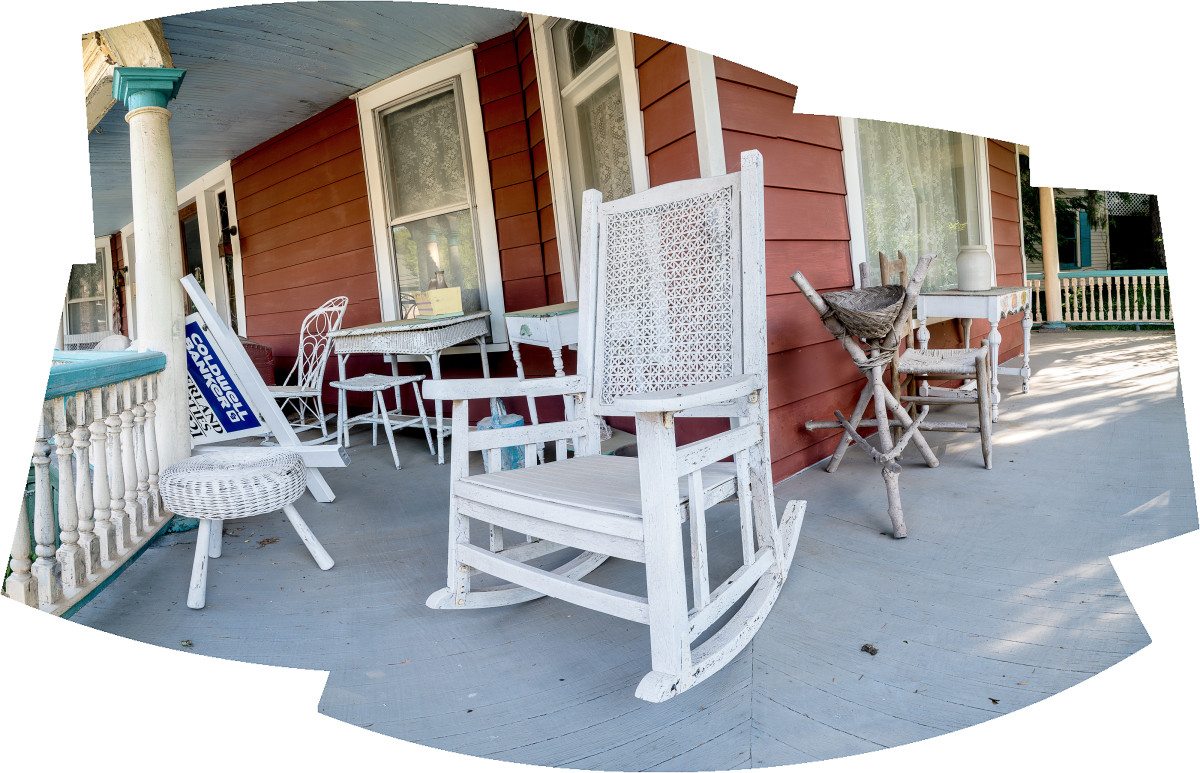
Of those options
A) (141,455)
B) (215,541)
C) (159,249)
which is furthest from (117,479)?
(159,249)

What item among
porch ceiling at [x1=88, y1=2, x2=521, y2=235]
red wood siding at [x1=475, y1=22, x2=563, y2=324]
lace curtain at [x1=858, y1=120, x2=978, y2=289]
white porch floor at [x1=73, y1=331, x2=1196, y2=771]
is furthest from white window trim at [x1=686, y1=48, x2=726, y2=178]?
porch ceiling at [x1=88, y1=2, x2=521, y2=235]

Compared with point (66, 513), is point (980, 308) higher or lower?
higher

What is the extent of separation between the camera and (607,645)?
1463 mm

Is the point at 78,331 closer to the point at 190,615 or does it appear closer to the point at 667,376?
the point at 190,615

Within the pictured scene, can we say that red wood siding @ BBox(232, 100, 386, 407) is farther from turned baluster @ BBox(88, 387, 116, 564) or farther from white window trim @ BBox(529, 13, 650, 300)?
turned baluster @ BBox(88, 387, 116, 564)

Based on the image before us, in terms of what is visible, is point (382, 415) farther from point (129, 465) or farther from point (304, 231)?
point (304, 231)

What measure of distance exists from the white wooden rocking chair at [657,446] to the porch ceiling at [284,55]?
7.78 ft

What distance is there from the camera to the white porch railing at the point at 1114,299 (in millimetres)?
7074

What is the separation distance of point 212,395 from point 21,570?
46.9 inches

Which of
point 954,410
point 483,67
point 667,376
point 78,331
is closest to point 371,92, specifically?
point 483,67

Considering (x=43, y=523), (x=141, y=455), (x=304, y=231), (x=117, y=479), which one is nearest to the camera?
(x=43, y=523)

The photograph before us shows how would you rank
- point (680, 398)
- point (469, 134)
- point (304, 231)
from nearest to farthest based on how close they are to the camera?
1. point (680, 398)
2. point (469, 134)
3. point (304, 231)

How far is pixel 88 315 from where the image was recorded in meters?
9.61

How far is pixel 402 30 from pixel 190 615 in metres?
3.32
